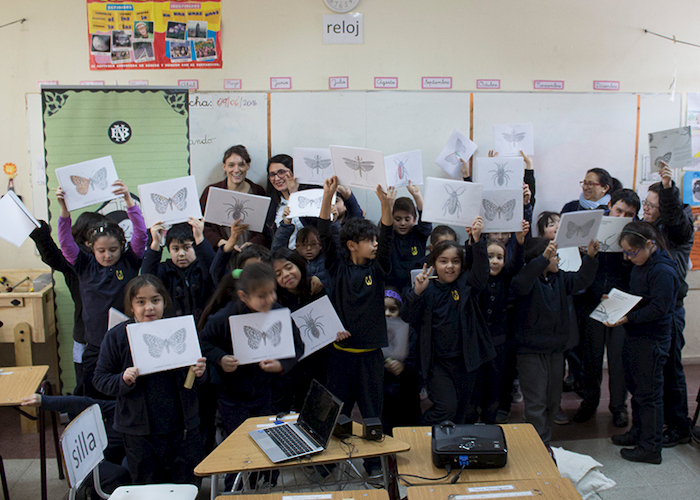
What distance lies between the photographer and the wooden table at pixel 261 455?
1902 mm

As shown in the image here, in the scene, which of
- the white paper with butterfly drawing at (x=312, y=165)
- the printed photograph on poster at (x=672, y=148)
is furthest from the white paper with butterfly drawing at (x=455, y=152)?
the printed photograph on poster at (x=672, y=148)

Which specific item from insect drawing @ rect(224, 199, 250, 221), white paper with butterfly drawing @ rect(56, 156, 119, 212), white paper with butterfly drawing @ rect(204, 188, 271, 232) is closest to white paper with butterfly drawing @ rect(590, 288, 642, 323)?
white paper with butterfly drawing @ rect(204, 188, 271, 232)

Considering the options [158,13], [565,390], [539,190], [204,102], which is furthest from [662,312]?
[158,13]

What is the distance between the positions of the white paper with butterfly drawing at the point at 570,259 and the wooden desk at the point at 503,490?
1982mm

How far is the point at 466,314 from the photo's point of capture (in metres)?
2.78

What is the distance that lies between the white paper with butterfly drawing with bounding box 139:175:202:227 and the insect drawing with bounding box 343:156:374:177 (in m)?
0.98

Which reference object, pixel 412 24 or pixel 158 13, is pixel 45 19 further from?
pixel 412 24

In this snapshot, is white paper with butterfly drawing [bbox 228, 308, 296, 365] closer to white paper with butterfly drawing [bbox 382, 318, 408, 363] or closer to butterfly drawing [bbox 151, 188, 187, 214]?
Result: white paper with butterfly drawing [bbox 382, 318, 408, 363]

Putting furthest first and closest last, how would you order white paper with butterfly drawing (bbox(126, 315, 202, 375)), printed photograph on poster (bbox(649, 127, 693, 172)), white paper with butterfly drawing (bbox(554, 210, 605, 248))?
printed photograph on poster (bbox(649, 127, 693, 172))
white paper with butterfly drawing (bbox(554, 210, 605, 248))
white paper with butterfly drawing (bbox(126, 315, 202, 375))

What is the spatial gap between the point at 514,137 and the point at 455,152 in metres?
0.49

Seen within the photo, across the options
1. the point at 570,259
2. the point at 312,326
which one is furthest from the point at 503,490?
the point at 570,259

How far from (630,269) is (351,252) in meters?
1.77

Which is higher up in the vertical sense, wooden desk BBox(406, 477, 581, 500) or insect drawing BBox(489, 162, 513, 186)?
insect drawing BBox(489, 162, 513, 186)

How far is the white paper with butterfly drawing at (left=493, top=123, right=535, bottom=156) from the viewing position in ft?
13.9
